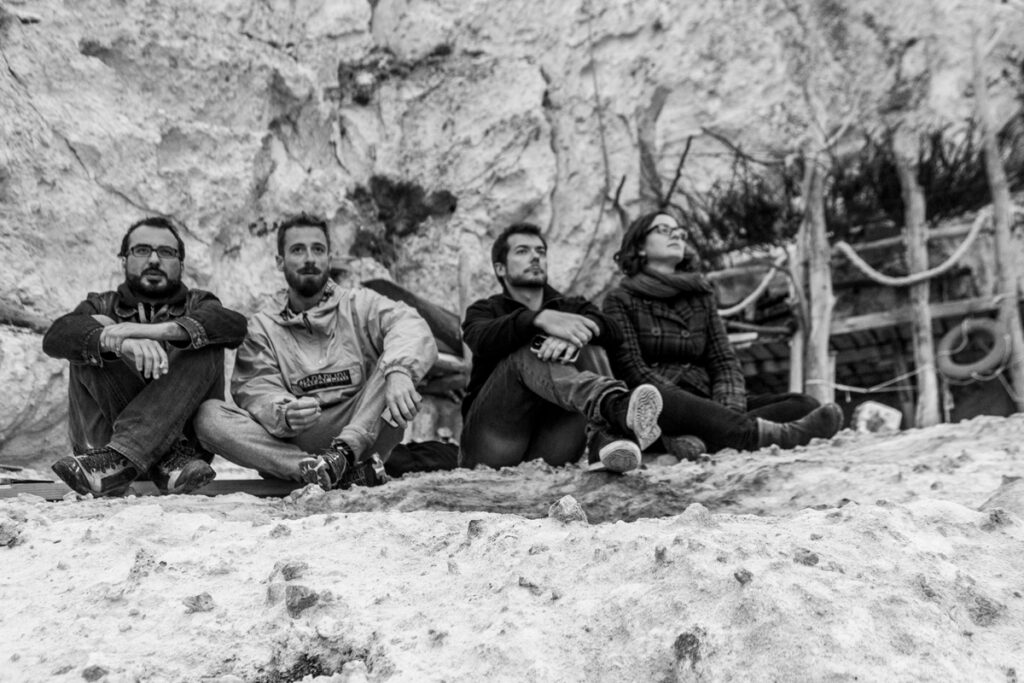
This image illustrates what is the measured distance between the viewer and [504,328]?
390 centimetres

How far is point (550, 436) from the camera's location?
4105 millimetres

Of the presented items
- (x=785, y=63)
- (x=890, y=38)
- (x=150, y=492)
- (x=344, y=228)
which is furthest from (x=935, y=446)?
(x=890, y=38)

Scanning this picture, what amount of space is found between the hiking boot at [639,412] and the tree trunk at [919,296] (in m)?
5.37

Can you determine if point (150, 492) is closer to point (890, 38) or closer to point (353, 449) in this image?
point (353, 449)

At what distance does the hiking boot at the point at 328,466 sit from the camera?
137 inches

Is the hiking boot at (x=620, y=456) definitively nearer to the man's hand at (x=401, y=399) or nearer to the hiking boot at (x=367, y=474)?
the man's hand at (x=401, y=399)

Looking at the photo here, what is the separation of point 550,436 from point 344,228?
3.26 m

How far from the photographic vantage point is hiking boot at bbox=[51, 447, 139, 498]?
330cm

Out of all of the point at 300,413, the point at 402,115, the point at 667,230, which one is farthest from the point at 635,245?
the point at 402,115

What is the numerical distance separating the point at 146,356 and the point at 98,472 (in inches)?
15.2

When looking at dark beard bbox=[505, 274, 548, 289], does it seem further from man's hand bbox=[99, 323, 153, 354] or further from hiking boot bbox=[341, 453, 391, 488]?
man's hand bbox=[99, 323, 153, 354]

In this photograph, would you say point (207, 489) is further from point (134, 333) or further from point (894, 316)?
point (894, 316)

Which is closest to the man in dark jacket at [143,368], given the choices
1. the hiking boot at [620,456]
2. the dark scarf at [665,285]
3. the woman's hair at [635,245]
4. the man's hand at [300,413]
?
the man's hand at [300,413]

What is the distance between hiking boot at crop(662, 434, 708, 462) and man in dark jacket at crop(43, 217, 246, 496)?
1.66 m
